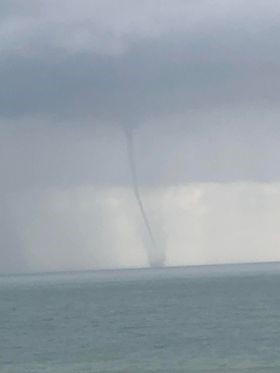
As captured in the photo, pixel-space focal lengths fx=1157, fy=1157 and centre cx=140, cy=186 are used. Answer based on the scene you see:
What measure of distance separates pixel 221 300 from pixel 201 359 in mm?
60183

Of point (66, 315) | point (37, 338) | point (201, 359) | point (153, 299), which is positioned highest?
point (201, 359)

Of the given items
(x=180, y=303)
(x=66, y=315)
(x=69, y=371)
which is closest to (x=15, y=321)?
(x=66, y=315)

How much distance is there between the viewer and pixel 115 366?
46000mm

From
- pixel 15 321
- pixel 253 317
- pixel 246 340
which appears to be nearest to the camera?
pixel 246 340

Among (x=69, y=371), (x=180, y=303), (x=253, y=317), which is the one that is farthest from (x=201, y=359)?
(x=180, y=303)

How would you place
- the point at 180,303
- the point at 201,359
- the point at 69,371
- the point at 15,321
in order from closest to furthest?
1. the point at 69,371
2. the point at 201,359
3. the point at 15,321
4. the point at 180,303

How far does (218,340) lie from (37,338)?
11860 millimetres

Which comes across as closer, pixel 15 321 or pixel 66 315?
pixel 15 321

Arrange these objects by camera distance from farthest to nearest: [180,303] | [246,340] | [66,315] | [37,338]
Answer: [180,303] < [66,315] < [37,338] < [246,340]

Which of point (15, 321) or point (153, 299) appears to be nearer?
point (15, 321)

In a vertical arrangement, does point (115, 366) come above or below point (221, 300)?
above

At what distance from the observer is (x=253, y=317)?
7938 centimetres

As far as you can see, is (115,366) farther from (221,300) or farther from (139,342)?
(221,300)

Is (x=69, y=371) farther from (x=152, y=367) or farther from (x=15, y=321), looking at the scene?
(x=15, y=321)
